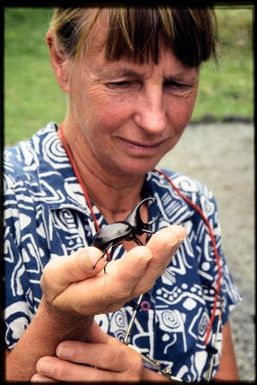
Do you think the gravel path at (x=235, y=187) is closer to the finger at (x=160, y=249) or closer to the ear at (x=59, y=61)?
the ear at (x=59, y=61)

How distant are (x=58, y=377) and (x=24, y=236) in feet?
0.99

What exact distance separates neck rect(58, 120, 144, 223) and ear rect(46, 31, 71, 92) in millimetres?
111

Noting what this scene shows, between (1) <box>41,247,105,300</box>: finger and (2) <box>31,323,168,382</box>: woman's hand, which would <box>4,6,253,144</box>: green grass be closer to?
(2) <box>31,323,168,382</box>: woman's hand

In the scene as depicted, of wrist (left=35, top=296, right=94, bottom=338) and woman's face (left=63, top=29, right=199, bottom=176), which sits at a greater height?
woman's face (left=63, top=29, right=199, bottom=176)

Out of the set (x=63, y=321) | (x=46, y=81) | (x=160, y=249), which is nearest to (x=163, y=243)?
(x=160, y=249)

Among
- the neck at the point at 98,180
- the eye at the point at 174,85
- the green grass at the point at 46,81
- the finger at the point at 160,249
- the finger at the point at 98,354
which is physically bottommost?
the finger at the point at 98,354

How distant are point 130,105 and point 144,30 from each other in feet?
0.47

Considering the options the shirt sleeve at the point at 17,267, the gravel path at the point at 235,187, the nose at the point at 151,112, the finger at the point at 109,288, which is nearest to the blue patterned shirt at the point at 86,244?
the shirt sleeve at the point at 17,267

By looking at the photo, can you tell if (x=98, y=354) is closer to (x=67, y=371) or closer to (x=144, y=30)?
(x=67, y=371)

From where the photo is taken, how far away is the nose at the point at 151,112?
1.31 meters

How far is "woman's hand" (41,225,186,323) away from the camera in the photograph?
0.88 metres

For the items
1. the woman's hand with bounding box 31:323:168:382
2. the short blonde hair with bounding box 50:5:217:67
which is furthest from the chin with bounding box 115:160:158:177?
the woman's hand with bounding box 31:323:168:382

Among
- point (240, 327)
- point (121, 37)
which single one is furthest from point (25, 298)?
point (240, 327)

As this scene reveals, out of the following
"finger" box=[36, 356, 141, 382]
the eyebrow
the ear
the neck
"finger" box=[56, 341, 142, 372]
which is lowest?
"finger" box=[36, 356, 141, 382]
